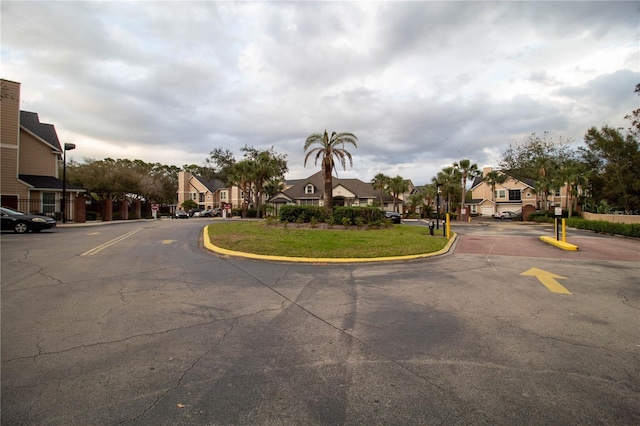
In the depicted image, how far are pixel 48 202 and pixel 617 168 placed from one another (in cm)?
5658

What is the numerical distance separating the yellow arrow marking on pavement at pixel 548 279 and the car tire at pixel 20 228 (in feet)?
79.3

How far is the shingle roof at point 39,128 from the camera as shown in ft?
102

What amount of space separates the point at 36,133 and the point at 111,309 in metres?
36.0

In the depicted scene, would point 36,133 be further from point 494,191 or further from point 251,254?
point 494,191

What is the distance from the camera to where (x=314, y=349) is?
4.02 m

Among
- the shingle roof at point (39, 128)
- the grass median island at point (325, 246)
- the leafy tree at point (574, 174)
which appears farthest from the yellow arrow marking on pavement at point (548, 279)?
the leafy tree at point (574, 174)

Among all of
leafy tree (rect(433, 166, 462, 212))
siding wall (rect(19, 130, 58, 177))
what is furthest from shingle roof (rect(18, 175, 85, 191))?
leafy tree (rect(433, 166, 462, 212))

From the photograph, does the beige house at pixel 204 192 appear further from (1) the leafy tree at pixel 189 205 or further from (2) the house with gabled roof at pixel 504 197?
(2) the house with gabled roof at pixel 504 197

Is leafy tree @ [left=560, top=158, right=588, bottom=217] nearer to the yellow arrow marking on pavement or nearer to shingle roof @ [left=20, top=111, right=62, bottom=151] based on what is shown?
the yellow arrow marking on pavement

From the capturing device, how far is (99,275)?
786 centimetres

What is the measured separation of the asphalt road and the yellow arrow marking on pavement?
0.59ft

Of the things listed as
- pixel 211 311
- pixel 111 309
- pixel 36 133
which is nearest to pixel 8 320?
pixel 111 309

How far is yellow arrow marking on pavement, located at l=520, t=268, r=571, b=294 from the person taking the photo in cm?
709

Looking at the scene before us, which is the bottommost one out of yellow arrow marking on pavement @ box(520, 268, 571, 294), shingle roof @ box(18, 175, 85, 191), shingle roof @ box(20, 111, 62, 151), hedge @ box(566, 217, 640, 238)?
yellow arrow marking on pavement @ box(520, 268, 571, 294)
